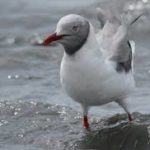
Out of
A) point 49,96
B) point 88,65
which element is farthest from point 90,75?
point 49,96

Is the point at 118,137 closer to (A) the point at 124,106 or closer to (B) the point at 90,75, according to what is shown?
(A) the point at 124,106

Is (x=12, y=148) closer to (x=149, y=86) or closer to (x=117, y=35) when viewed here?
(x=117, y=35)

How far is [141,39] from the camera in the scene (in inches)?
497

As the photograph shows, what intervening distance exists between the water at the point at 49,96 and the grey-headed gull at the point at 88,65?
0.48m

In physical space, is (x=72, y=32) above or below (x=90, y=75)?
above

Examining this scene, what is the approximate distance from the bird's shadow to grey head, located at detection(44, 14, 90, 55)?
106 cm

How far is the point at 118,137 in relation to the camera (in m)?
8.10

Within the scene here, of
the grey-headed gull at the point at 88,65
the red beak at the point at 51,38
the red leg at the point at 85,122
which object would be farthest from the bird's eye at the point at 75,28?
the red leg at the point at 85,122

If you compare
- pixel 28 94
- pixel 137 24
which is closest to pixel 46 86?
pixel 28 94

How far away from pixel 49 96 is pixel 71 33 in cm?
256

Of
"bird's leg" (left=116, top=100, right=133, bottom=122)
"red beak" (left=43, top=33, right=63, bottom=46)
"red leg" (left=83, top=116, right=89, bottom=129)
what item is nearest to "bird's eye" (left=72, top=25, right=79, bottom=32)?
"red beak" (left=43, top=33, right=63, bottom=46)

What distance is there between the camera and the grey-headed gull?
7.56 metres

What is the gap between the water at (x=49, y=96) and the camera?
319 inches

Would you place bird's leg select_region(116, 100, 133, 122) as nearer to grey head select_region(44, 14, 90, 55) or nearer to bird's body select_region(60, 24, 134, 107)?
bird's body select_region(60, 24, 134, 107)
